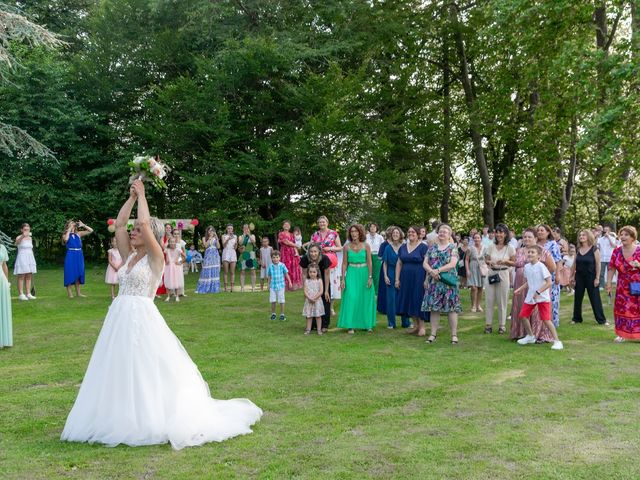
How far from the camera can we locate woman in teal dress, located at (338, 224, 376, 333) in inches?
464

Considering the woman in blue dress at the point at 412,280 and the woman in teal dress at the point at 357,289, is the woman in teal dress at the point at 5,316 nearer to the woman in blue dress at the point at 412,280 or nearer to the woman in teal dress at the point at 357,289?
the woman in teal dress at the point at 357,289

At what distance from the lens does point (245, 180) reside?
26625 millimetres

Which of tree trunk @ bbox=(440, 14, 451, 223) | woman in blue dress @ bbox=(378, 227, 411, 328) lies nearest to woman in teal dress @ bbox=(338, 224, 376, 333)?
woman in blue dress @ bbox=(378, 227, 411, 328)

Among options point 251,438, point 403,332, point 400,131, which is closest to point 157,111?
point 400,131

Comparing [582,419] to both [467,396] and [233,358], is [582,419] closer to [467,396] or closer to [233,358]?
[467,396]

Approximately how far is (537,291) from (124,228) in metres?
6.80

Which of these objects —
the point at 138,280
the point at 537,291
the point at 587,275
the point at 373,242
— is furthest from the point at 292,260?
the point at 138,280

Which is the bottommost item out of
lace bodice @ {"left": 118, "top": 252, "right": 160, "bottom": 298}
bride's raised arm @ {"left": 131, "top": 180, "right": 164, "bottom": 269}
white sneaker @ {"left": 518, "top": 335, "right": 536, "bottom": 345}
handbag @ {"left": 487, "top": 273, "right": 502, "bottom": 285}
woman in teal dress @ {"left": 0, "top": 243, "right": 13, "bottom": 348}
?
white sneaker @ {"left": 518, "top": 335, "right": 536, "bottom": 345}

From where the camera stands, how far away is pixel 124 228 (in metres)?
5.93

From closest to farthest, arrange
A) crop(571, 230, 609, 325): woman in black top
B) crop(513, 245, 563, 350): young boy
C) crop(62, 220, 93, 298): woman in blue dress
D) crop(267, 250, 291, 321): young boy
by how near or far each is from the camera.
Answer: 1. crop(513, 245, 563, 350): young boy
2. crop(571, 230, 609, 325): woman in black top
3. crop(267, 250, 291, 321): young boy
4. crop(62, 220, 93, 298): woman in blue dress

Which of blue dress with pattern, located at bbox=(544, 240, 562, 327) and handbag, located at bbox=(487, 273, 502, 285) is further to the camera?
handbag, located at bbox=(487, 273, 502, 285)

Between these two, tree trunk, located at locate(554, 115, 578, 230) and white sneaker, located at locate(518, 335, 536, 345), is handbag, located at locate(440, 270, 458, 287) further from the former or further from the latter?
tree trunk, located at locate(554, 115, 578, 230)

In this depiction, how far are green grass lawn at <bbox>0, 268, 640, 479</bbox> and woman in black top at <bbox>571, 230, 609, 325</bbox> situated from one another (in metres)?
0.91

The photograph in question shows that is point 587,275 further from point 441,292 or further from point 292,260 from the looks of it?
point 292,260
